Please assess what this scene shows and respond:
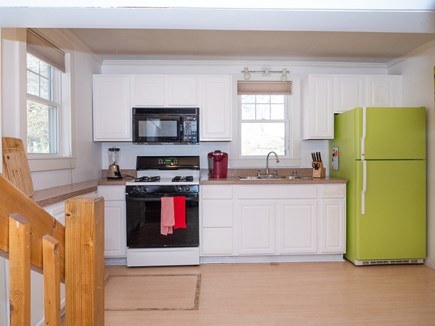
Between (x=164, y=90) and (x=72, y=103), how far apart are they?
3.34 feet

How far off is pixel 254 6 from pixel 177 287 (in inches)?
95.9

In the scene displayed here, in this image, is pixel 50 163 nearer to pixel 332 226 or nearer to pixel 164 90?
pixel 164 90

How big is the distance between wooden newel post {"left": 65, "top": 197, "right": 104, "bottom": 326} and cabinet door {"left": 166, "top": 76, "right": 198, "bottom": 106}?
3.11 metres

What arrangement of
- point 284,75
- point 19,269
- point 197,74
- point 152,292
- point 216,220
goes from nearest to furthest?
point 19,269 < point 152,292 < point 216,220 < point 197,74 < point 284,75

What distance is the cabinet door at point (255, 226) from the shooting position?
353 centimetres

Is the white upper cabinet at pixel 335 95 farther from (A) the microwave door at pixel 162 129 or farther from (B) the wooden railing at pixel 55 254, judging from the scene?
(B) the wooden railing at pixel 55 254

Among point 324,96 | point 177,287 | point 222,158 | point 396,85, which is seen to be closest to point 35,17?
point 177,287

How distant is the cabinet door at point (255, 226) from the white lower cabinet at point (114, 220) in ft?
4.00

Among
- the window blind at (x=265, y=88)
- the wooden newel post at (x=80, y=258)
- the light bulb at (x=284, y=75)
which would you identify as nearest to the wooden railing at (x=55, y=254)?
the wooden newel post at (x=80, y=258)

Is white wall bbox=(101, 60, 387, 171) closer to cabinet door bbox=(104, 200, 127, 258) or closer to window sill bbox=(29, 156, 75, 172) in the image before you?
cabinet door bbox=(104, 200, 127, 258)

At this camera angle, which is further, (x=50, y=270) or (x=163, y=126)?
(x=163, y=126)

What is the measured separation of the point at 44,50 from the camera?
279cm

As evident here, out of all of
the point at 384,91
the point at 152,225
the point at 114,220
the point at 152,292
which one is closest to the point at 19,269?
the point at 152,292

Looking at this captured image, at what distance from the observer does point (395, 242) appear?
3.45m
